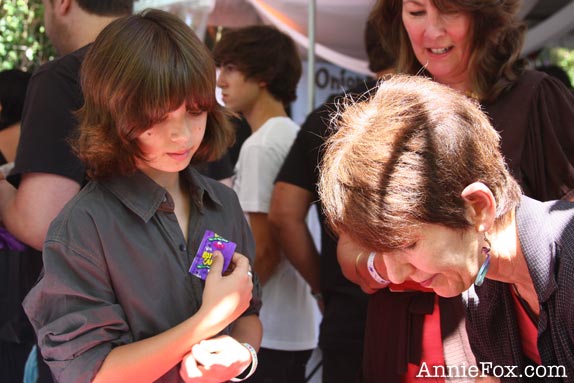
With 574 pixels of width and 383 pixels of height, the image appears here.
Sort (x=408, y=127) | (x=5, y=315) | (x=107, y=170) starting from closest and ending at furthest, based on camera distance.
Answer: (x=408, y=127)
(x=107, y=170)
(x=5, y=315)

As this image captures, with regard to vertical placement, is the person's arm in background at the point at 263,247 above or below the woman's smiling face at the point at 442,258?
below

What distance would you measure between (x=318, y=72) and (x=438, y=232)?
442cm

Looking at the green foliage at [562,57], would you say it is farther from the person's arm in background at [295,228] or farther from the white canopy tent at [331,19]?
the person's arm in background at [295,228]

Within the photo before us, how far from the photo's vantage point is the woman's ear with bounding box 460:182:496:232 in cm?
138

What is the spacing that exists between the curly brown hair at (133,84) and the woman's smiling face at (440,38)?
0.74 meters

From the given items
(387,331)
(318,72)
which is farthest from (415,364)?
(318,72)

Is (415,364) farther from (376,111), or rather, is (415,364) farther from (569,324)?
(376,111)

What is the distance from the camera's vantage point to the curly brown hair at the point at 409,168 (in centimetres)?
137

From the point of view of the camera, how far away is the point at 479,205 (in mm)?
1416

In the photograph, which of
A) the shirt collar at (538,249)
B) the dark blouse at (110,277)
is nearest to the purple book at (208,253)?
the dark blouse at (110,277)

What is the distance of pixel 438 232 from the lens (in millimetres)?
1421

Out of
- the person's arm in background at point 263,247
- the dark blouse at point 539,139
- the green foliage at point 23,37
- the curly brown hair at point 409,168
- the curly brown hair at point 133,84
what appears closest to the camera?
the curly brown hair at point 409,168

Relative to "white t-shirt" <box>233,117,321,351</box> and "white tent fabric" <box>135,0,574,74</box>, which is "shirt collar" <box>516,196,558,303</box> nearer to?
"white t-shirt" <box>233,117,321,351</box>

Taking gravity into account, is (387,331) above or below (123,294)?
below
